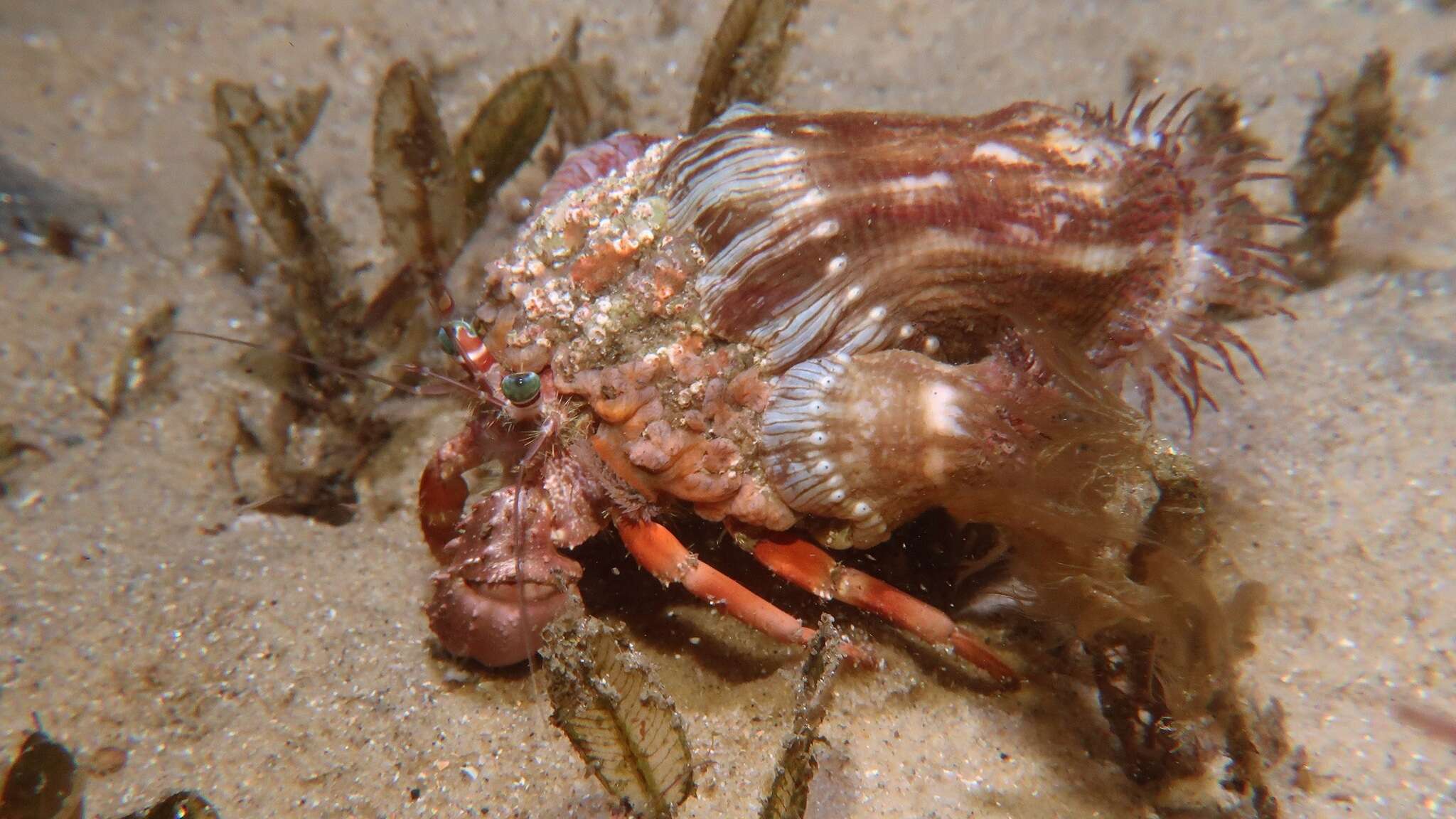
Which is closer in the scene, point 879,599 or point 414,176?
point 879,599

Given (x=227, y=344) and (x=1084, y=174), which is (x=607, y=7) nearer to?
(x=227, y=344)

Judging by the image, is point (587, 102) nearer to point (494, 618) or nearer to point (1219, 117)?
point (494, 618)

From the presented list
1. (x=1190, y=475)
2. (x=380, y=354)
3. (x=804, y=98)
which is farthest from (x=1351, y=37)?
(x=380, y=354)

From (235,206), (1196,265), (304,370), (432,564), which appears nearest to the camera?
(1196,265)

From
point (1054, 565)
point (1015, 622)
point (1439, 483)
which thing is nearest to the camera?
point (1054, 565)

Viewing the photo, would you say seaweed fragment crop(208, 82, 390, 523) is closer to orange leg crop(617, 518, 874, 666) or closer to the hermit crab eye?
the hermit crab eye

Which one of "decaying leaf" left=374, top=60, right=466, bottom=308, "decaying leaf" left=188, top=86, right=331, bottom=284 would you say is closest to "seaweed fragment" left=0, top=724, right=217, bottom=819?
"decaying leaf" left=374, top=60, right=466, bottom=308

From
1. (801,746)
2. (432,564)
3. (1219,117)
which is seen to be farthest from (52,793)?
(1219,117)
